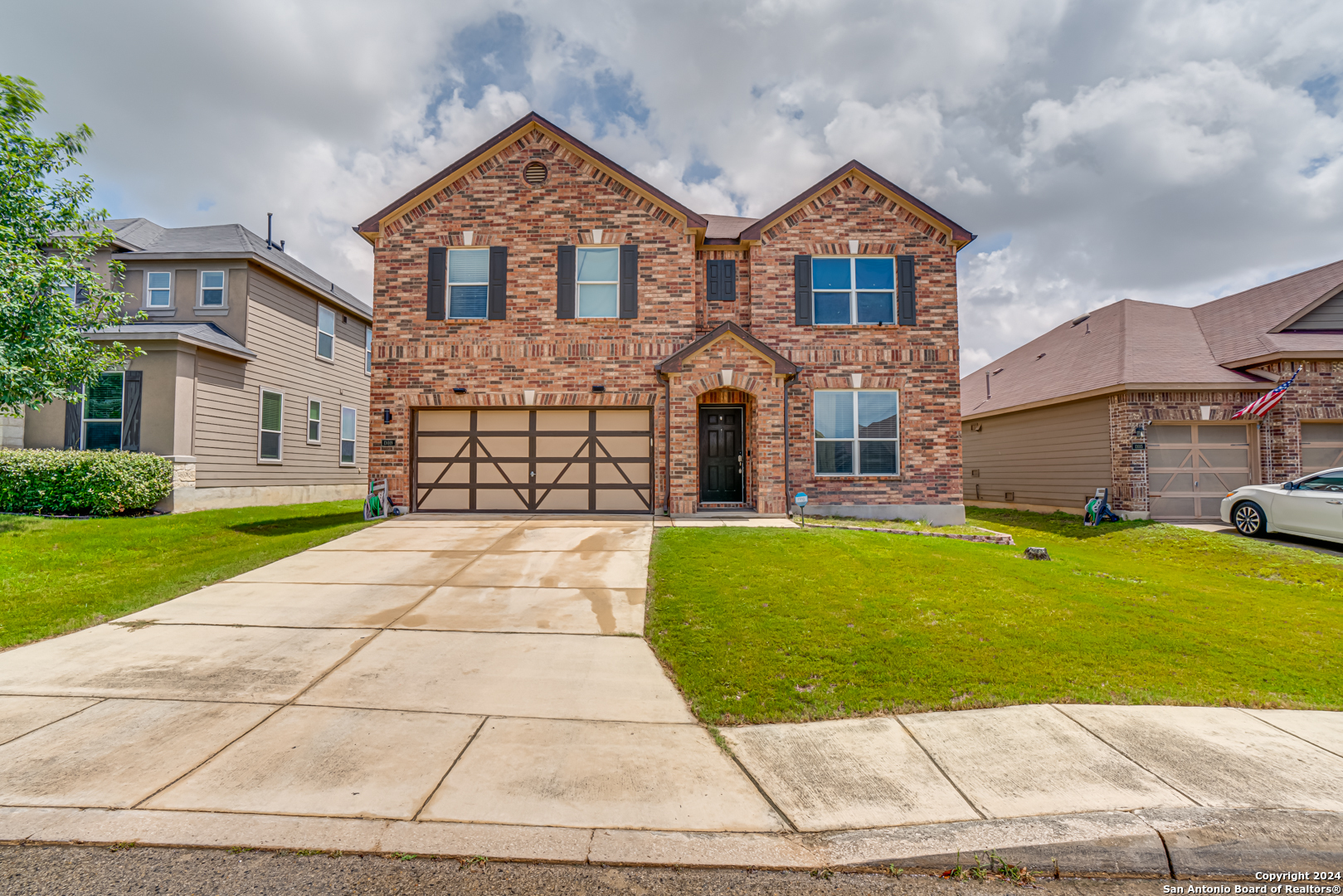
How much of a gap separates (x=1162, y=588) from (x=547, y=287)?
476 inches

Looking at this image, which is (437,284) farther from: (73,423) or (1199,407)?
(1199,407)

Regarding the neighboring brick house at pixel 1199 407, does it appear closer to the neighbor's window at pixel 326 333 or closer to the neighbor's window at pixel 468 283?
the neighbor's window at pixel 468 283

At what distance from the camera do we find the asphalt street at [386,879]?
2902mm

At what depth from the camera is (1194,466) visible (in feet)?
50.9

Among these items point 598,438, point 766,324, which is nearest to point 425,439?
point 598,438

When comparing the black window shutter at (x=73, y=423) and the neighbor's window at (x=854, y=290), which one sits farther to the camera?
the black window shutter at (x=73, y=423)

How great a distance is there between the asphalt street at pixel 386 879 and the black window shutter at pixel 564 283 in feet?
39.2

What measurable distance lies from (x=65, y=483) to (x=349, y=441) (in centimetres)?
866

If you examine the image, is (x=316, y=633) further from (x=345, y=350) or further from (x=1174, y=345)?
(x=1174, y=345)

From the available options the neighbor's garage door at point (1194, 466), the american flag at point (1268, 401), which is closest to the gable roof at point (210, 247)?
the neighbor's garage door at point (1194, 466)

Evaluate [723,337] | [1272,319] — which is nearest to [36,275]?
[723,337]

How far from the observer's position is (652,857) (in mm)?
3148

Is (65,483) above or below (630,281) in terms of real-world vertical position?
below

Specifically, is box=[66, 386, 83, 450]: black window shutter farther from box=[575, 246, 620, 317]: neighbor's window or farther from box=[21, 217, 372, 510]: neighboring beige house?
box=[575, 246, 620, 317]: neighbor's window
